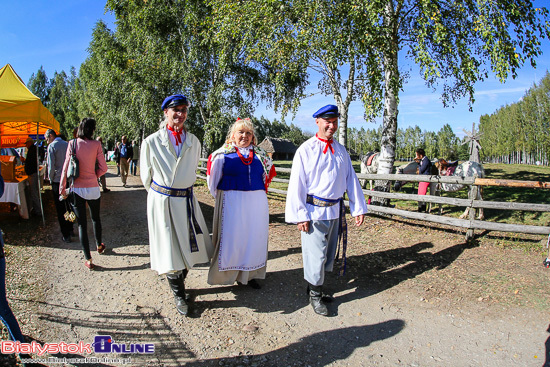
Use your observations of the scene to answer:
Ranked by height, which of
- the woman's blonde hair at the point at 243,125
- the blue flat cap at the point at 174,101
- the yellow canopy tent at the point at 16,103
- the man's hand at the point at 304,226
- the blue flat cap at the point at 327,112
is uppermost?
the yellow canopy tent at the point at 16,103

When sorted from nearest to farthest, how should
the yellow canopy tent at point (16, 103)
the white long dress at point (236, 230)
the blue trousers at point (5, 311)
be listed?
the blue trousers at point (5, 311) < the white long dress at point (236, 230) < the yellow canopy tent at point (16, 103)

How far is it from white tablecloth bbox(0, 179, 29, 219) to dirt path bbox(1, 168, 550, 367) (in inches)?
84.1

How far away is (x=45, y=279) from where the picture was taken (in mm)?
4090

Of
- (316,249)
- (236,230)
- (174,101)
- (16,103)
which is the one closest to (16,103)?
(16,103)

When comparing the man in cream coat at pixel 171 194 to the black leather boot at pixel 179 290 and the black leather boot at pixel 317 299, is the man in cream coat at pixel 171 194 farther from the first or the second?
Answer: the black leather boot at pixel 317 299

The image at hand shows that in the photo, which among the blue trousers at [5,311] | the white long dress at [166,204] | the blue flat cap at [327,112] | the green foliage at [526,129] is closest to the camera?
the blue trousers at [5,311]

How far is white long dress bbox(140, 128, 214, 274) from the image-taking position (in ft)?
10.4

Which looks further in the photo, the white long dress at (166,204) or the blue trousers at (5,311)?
the white long dress at (166,204)

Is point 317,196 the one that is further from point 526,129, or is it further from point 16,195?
point 526,129

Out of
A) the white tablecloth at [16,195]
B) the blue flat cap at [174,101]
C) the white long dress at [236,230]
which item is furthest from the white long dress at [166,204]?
the white tablecloth at [16,195]

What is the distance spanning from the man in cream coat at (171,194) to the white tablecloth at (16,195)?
204 inches

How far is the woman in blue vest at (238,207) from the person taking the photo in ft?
11.6

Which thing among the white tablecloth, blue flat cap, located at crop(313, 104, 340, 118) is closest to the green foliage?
blue flat cap, located at crop(313, 104, 340, 118)

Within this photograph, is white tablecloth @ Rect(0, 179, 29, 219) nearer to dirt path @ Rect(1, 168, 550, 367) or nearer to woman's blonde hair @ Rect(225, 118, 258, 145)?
dirt path @ Rect(1, 168, 550, 367)
